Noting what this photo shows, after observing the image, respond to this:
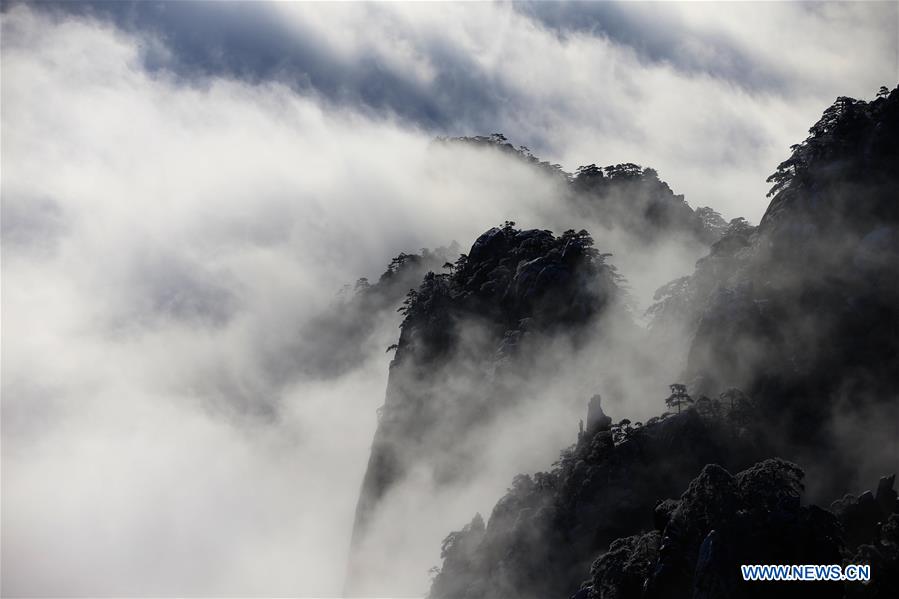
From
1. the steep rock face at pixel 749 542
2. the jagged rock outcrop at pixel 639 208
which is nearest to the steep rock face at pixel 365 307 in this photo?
the jagged rock outcrop at pixel 639 208

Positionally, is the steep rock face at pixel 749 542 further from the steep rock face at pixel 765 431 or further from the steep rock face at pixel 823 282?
the steep rock face at pixel 823 282

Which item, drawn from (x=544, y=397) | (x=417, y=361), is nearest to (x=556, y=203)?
(x=417, y=361)

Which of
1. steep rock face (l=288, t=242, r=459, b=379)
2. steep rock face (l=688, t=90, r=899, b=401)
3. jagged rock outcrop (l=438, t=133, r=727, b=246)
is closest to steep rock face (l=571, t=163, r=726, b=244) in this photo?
jagged rock outcrop (l=438, t=133, r=727, b=246)

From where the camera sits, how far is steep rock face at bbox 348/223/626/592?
9612cm

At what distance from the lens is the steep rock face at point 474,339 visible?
315 feet

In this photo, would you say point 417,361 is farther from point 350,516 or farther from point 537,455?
point 350,516

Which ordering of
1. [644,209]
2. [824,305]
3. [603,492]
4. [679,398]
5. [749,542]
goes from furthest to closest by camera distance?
[644,209], [824,305], [679,398], [603,492], [749,542]

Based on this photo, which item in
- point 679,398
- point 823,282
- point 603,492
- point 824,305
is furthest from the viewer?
point 823,282

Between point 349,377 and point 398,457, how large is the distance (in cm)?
8878

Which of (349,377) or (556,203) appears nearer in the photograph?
(556,203)

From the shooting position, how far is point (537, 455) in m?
90.7

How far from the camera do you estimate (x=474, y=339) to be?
10294cm

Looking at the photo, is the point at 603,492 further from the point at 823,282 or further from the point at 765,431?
the point at 823,282

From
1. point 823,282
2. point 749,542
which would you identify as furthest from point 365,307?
point 749,542
